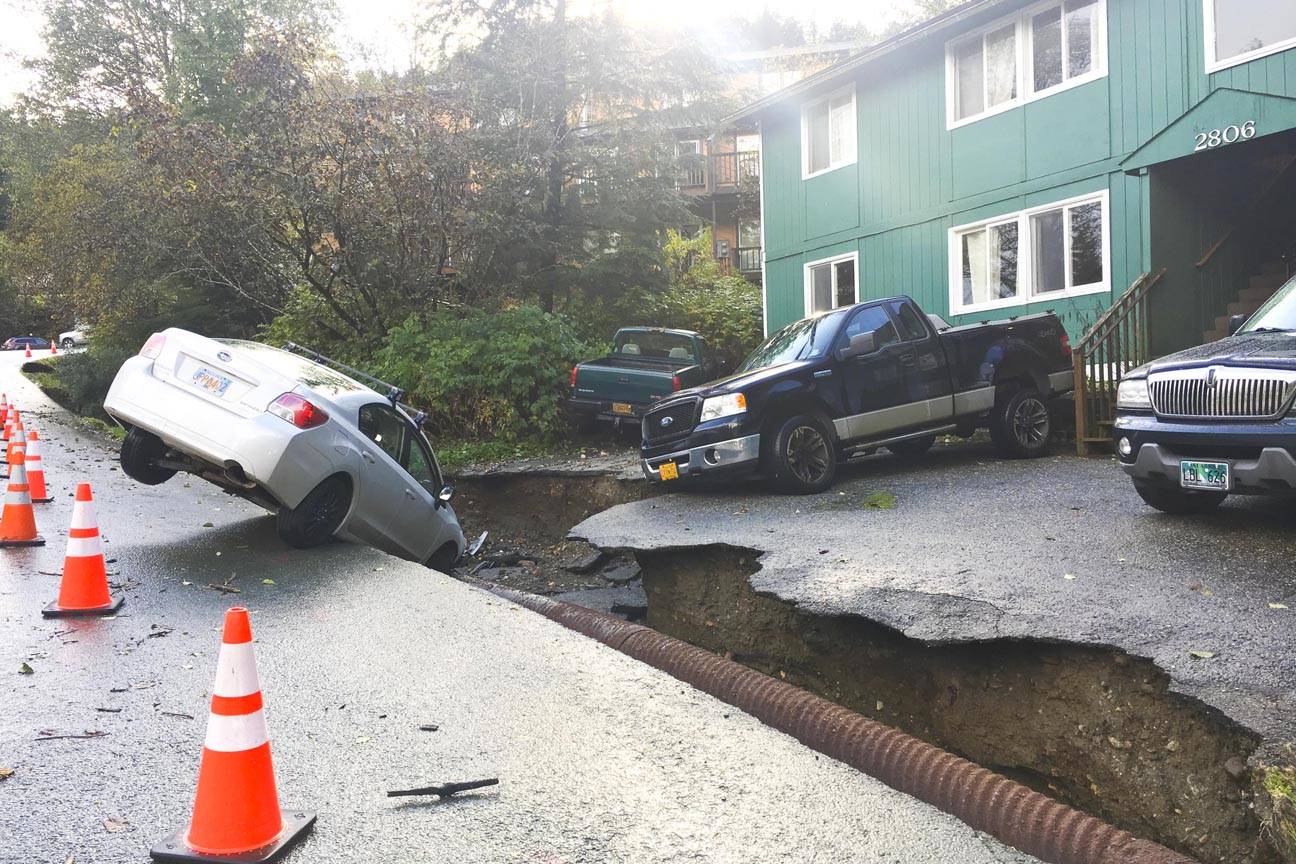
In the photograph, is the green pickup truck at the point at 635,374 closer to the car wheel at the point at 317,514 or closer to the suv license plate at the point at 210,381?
the car wheel at the point at 317,514

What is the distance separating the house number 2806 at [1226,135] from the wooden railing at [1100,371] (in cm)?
210

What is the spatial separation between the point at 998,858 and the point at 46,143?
4083cm

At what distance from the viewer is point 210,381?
7.91 meters

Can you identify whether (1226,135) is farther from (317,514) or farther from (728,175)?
(728,175)

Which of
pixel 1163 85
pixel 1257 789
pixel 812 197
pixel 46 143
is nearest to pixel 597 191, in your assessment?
pixel 812 197

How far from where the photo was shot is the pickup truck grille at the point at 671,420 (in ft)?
33.7

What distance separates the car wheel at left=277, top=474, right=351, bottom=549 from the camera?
27.1ft

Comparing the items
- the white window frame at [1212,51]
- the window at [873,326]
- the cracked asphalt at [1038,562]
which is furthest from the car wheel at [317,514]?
the white window frame at [1212,51]

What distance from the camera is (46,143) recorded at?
35.8 m

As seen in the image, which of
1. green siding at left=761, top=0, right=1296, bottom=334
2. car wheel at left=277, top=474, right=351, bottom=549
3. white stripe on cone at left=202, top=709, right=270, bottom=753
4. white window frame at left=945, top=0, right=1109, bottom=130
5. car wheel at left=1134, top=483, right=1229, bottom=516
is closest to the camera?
white stripe on cone at left=202, top=709, right=270, bottom=753

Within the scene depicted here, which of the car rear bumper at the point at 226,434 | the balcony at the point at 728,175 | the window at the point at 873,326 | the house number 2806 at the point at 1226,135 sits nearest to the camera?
the car rear bumper at the point at 226,434

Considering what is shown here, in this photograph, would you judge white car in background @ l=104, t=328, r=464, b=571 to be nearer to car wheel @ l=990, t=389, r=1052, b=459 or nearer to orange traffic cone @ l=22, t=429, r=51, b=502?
orange traffic cone @ l=22, t=429, r=51, b=502

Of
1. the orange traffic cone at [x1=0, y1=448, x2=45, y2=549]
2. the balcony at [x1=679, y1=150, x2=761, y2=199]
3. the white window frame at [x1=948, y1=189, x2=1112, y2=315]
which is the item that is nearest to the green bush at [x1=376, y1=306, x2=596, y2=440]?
the white window frame at [x1=948, y1=189, x2=1112, y2=315]

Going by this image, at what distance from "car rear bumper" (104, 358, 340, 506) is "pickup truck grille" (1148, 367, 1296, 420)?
613cm
